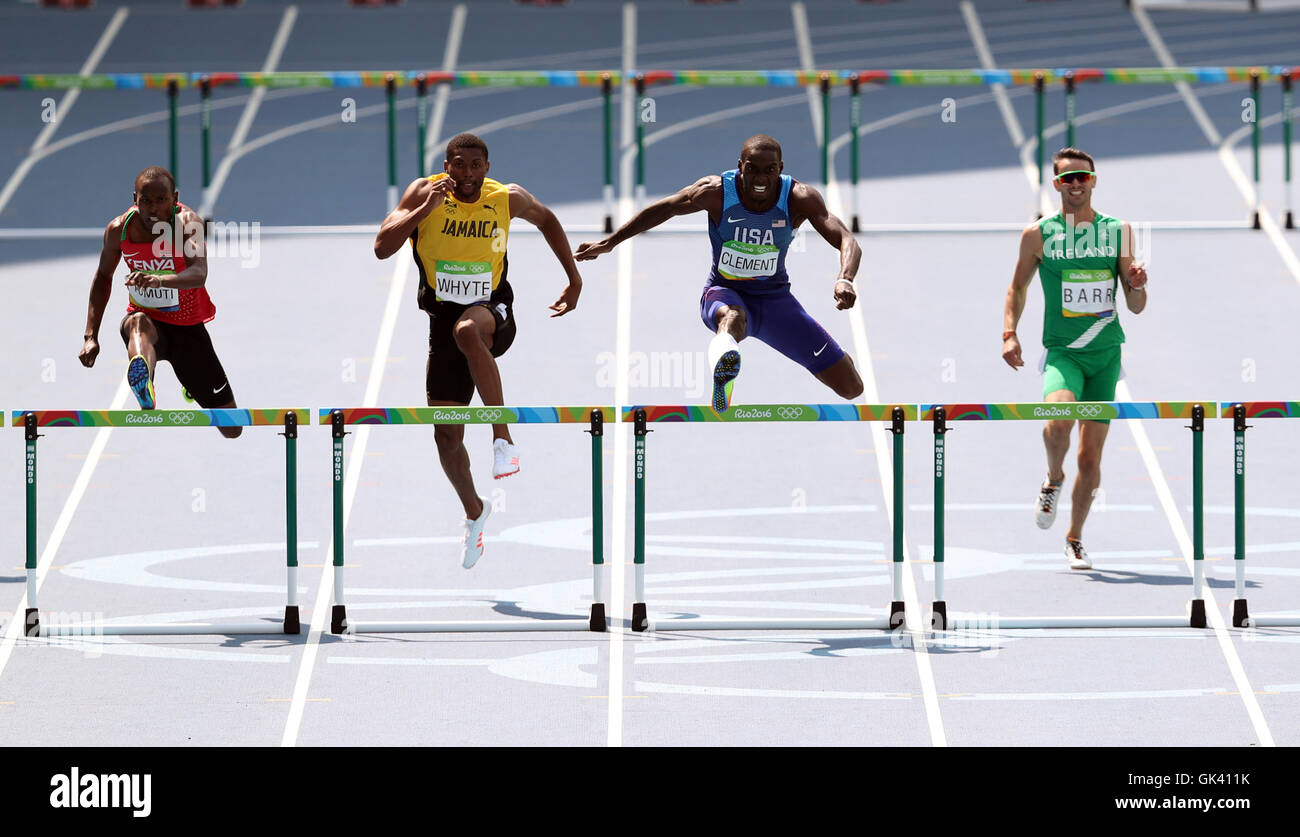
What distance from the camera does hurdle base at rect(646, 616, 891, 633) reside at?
11.6 meters

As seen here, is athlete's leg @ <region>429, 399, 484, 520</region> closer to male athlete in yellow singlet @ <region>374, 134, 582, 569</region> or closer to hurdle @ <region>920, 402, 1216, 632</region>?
male athlete in yellow singlet @ <region>374, 134, 582, 569</region>

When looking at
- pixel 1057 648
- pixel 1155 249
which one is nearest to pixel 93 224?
pixel 1155 249

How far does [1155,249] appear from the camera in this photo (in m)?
17.9

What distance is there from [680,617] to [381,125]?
10.4 meters

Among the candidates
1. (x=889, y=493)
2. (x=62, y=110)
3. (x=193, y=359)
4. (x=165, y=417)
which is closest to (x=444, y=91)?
(x=62, y=110)

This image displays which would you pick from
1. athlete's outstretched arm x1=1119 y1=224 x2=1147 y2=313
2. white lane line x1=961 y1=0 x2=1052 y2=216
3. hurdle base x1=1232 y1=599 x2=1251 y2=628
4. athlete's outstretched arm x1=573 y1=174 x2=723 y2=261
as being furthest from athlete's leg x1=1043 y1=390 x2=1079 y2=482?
white lane line x1=961 y1=0 x2=1052 y2=216

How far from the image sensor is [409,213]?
1165cm

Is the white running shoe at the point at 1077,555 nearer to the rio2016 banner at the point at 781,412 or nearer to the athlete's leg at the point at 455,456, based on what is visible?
the rio2016 banner at the point at 781,412

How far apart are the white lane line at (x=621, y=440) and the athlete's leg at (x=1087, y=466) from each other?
2406 millimetres

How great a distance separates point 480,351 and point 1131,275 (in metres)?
3.30

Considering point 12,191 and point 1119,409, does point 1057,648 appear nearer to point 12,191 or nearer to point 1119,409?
point 1119,409

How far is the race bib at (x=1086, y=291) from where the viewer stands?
41.0 feet

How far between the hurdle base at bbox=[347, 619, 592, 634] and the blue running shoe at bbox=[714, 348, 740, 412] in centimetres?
140
